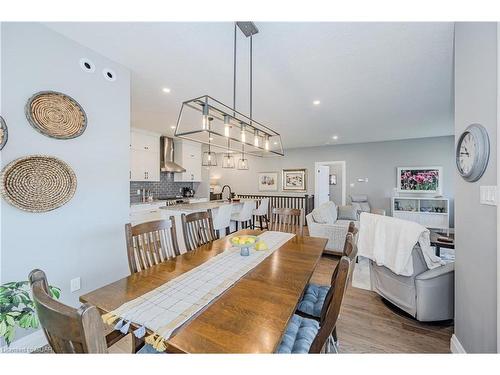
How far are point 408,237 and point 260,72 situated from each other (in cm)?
227

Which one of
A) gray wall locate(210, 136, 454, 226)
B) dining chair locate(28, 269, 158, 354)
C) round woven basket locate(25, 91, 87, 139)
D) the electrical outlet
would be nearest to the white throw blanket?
Answer: dining chair locate(28, 269, 158, 354)

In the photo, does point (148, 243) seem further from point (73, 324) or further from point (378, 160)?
point (378, 160)

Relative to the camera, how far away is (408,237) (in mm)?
2047

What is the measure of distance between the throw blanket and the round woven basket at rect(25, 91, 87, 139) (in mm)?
1557

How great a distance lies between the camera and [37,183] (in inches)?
64.6

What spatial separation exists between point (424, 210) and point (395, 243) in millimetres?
4747

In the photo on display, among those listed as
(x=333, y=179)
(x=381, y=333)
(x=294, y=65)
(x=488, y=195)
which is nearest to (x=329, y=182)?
(x=333, y=179)

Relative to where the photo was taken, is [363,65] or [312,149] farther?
[312,149]

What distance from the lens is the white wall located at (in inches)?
61.4

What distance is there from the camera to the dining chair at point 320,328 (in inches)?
36.7

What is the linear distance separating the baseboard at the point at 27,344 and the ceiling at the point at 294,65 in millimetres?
2439
